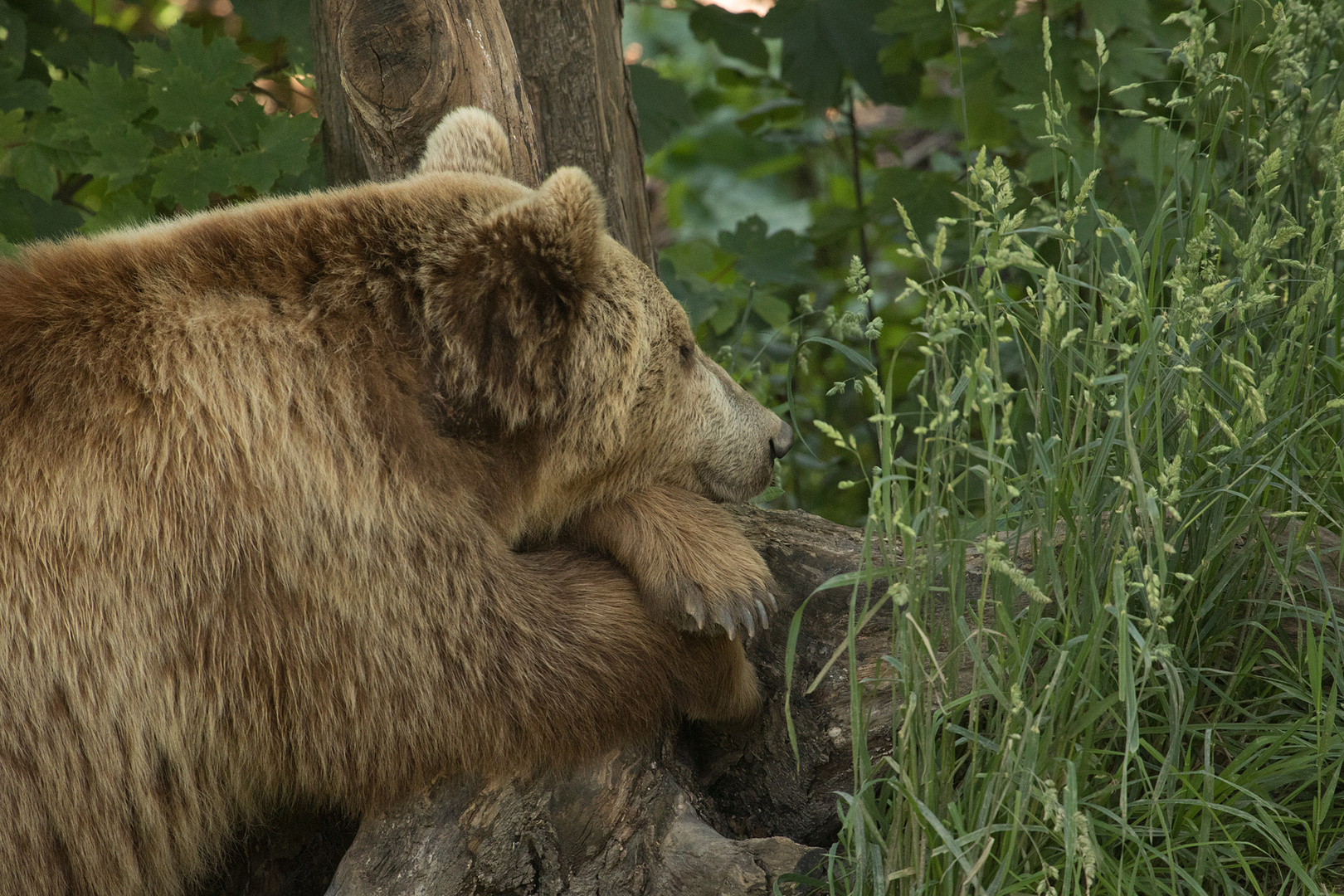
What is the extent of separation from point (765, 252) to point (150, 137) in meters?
2.44

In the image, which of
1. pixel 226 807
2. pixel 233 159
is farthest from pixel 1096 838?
pixel 233 159

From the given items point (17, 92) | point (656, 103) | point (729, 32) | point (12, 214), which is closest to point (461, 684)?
point (12, 214)

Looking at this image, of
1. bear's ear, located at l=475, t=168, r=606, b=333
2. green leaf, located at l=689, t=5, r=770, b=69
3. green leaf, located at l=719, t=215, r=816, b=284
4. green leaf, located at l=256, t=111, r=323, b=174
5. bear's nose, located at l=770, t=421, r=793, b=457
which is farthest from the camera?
green leaf, located at l=689, t=5, r=770, b=69

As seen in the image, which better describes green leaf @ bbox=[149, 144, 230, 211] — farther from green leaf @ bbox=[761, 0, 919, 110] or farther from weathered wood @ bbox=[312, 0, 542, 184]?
green leaf @ bbox=[761, 0, 919, 110]

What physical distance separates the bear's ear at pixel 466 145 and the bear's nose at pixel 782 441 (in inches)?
40.0

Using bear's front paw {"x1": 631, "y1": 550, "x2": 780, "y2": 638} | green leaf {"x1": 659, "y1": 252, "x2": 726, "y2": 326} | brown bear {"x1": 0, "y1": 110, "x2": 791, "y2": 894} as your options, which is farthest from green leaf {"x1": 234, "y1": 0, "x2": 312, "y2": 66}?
bear's front paw {"x1": 631, "y1": 550, "x2": 780, "y2": 638}

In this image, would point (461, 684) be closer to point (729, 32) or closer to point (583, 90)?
point (583, 90)

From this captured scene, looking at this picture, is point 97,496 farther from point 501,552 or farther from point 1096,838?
point 1096,838

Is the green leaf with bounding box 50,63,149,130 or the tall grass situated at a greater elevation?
the green leaf with bounding box 50,63,149,130

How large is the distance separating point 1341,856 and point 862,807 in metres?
1.00

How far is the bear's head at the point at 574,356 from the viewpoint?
2361mm

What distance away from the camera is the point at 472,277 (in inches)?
93.4

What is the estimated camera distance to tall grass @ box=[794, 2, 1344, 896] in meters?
1.86

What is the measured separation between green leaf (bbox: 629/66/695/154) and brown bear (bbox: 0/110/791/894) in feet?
7.95
